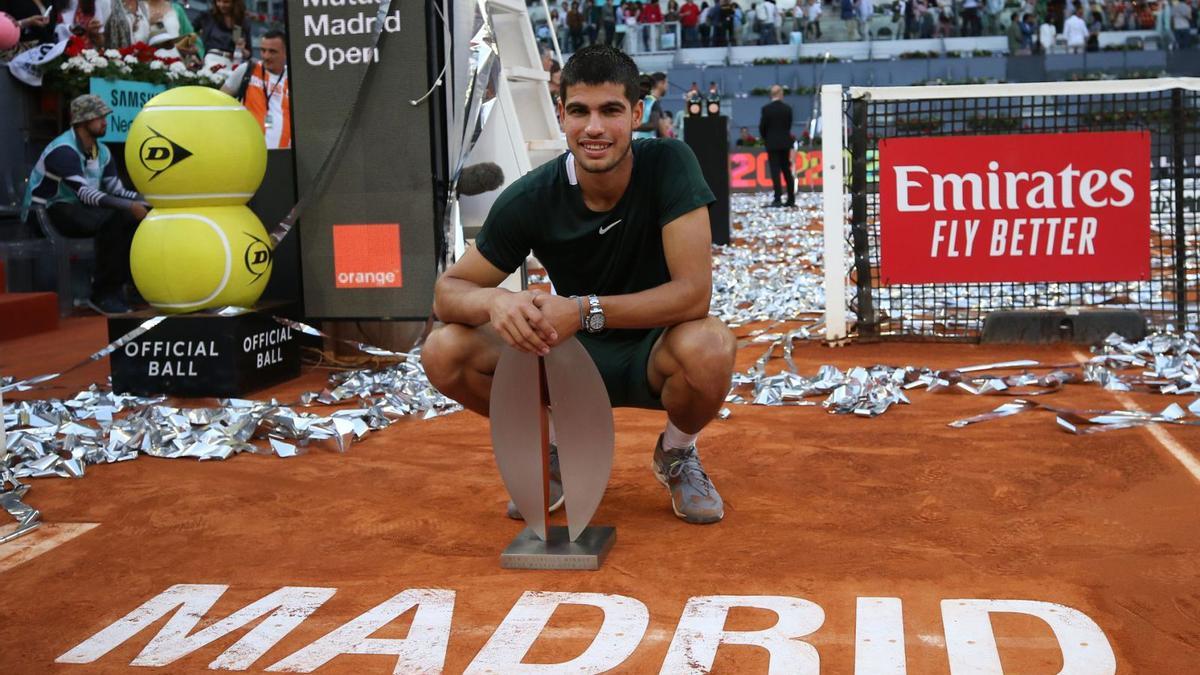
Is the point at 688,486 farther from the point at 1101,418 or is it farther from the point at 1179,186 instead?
the point at 1179,186

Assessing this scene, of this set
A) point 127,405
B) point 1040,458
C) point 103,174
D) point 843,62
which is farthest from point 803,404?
point 843,62

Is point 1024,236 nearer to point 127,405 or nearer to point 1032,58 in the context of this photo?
point 127,405

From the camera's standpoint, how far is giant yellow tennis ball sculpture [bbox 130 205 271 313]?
238 inches

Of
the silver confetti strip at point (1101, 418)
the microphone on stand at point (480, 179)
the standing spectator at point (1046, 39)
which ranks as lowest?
the silver confetti strip at point (1101, 418)

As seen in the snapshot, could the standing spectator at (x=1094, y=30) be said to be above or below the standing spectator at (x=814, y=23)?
below

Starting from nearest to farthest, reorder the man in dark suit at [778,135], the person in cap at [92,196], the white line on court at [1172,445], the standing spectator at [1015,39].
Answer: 1. the white line on court at [1172,445]
2. the person in cap at [92,196]
3. the man in dark suit at [778,135]
4. the standing spectator at [1015,39]

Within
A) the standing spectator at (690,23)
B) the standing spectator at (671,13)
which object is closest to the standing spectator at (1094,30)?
the standing spectator at (690,23)

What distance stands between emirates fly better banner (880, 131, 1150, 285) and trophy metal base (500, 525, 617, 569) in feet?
13.2

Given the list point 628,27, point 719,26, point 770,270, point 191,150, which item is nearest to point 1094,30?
point 719,26

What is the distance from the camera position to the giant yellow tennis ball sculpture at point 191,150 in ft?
19.8

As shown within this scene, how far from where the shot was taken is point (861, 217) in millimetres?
7133

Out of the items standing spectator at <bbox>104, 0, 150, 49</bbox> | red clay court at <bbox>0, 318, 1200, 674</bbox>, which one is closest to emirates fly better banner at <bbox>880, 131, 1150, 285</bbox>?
red clay court at <bbox>0, 318, 1200, 674</bbox>

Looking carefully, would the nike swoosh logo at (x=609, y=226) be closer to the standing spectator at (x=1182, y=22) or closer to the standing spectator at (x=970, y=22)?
the standing spectator at (x=1182, y=22)

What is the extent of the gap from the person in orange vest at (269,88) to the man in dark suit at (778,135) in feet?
33.1
